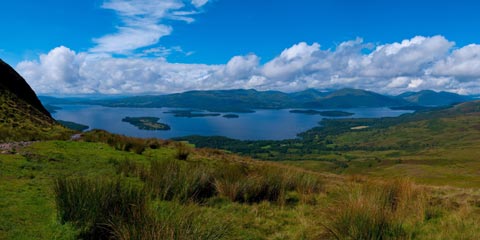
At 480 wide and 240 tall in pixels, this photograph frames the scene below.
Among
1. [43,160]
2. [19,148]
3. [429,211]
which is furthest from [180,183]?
[19,148]

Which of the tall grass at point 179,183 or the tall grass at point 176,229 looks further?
the tall grass at point 179,183

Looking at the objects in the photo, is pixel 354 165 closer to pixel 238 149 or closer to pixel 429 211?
pixel 238 149

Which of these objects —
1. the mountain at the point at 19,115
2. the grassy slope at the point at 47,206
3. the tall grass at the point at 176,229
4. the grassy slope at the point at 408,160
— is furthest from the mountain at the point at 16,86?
the grassy slope at the point at 408,160

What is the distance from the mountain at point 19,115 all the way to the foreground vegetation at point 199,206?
806cm

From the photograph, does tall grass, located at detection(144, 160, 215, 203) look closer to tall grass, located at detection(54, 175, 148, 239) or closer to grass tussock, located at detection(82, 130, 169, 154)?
tall grass, located at detection(54, 175, 148, 239)

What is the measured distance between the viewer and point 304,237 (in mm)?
5695

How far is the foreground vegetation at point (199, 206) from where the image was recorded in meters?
4.72

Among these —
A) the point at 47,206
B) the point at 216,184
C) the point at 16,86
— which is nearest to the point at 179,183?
the point at 216,184

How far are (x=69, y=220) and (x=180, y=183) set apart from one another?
2784mm

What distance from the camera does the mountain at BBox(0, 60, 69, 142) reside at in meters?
18.8

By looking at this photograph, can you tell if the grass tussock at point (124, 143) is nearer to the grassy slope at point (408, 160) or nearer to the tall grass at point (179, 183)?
the tall grass at point (179, 183)

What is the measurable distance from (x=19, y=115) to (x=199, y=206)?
25.7 m

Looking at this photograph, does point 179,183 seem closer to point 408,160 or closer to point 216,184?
point 216,184

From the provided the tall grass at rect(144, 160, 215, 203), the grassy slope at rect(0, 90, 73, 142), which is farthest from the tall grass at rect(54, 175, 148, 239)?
the grassy slope at rect(0, 90, 73, 142)
